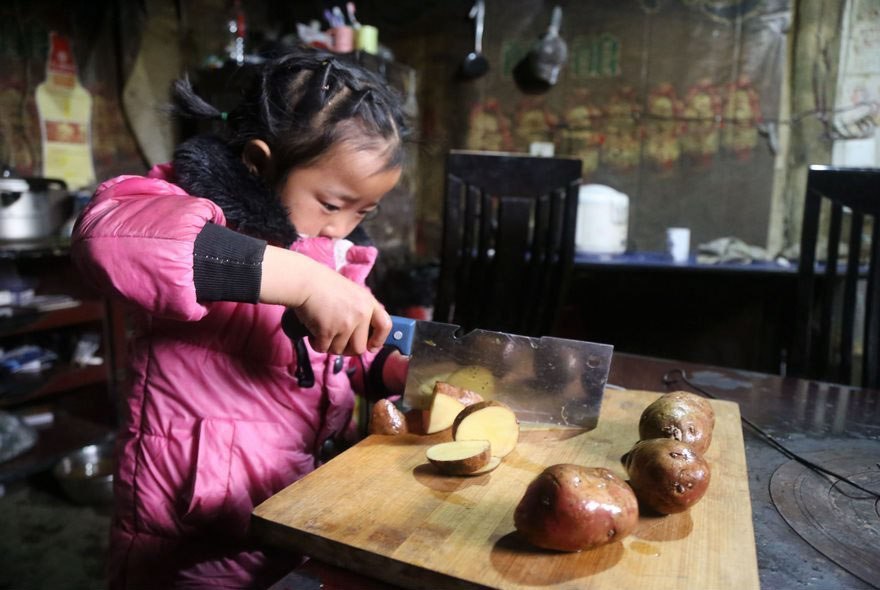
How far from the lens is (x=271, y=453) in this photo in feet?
3.55

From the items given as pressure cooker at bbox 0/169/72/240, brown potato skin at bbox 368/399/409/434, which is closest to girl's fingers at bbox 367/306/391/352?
brown potato skin at bbox 368/399/409/434

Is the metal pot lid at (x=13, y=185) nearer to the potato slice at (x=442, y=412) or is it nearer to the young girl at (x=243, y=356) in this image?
the young girl at (x=243, y=356)

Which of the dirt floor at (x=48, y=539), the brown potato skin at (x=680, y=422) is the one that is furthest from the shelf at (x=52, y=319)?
the brown potato skin at (x=680, y=422)

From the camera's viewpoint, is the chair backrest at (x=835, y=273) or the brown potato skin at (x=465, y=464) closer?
the brown potato skin at (x=465, y=464)

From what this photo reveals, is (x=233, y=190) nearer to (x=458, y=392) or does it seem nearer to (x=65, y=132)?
(x=458, y=392)

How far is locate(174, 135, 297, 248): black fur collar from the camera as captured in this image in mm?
1020

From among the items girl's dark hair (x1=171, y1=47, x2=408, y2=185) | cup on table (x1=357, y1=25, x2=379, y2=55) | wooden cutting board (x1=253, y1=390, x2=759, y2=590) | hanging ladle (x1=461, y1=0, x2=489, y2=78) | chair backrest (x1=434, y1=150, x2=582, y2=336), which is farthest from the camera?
hanging ladle (x1=461, y1=0, x2=489, y2=78)

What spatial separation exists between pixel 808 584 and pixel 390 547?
470 millimetres

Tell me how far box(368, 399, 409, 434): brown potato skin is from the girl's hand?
15cm

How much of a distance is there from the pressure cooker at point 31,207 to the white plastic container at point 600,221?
244 cm

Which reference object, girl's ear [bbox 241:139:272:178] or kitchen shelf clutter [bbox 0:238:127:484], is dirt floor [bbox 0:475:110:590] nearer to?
kitchen shelf clutter [bbox 0:238:127:484]

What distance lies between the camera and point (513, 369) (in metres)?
1.10

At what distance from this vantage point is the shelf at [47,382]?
8.72 feet

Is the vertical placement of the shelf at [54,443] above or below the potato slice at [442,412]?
below
